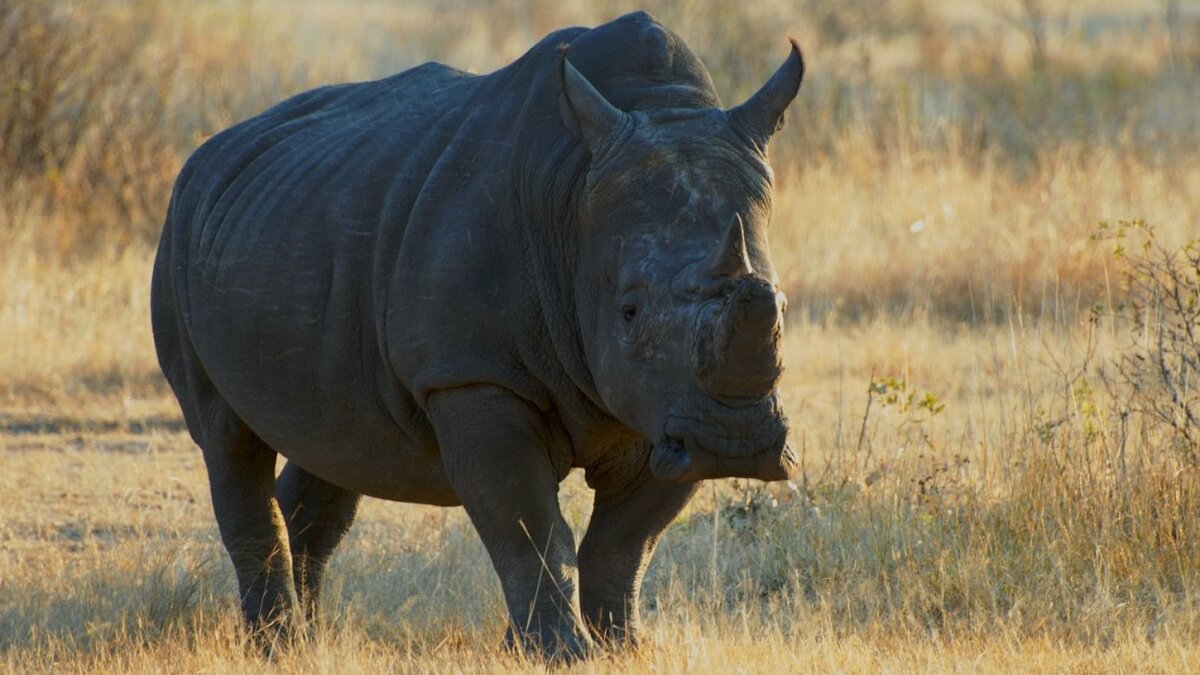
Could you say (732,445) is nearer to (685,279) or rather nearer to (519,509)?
(685,279)

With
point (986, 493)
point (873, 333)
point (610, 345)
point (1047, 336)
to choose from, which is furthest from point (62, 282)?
point (610, 345)

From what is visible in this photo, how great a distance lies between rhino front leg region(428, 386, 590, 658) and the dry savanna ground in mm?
132

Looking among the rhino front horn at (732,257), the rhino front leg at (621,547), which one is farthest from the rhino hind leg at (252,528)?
the rhino front horn at (732,257)

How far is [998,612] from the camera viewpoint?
599 centimetres

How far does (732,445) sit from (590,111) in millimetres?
991

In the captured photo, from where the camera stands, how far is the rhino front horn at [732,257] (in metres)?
4.29

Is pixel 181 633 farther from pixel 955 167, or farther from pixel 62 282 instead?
pixel 955 167

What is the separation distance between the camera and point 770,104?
4.89 meters

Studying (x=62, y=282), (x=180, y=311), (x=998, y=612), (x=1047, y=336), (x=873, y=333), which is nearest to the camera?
(x=998, y=612)

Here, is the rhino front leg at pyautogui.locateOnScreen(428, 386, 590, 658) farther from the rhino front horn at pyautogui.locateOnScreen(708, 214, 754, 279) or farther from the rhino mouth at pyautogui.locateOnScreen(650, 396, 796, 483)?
the rhino front horn at pyautogui.locateOnScreen(708, 214, 754, 279)

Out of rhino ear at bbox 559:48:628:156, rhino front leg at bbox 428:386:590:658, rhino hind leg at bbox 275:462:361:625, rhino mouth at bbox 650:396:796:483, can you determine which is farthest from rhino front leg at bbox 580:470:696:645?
rhino hind leg at bbox 275:462:361:625

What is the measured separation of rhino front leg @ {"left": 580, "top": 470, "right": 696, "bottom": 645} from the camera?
5.32m

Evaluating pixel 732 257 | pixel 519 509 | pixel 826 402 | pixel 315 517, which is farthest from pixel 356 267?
pixel 826 402

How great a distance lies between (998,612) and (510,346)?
1.98m
